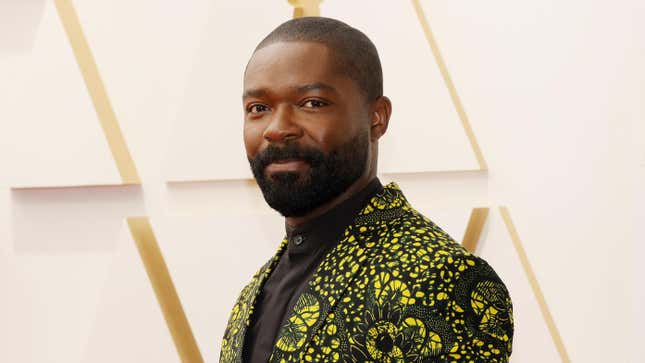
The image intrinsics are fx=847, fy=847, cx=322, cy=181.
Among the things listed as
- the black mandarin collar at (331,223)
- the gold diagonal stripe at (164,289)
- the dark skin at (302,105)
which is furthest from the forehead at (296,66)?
the gold diagonal stripe at (164,289)

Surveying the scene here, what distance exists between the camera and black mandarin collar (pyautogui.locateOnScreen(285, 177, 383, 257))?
2.75ft

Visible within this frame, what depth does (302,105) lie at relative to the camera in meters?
0.82

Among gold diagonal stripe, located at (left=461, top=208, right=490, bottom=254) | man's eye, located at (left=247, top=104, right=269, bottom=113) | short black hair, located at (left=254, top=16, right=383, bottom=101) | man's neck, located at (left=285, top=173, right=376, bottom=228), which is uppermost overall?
gold diagonal stripe, located at (left=461, top=208, right=490, bottom=254)

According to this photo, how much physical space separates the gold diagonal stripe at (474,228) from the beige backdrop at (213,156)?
0.01 metres

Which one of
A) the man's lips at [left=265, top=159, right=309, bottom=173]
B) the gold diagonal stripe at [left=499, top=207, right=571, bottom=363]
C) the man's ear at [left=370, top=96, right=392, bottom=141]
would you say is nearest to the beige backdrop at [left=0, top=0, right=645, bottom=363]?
the gold diagonal stripe at [left=499, top=207, right=571, bottom=363]

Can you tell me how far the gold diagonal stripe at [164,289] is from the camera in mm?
1559

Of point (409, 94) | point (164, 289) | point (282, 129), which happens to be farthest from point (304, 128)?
point (164, 289)

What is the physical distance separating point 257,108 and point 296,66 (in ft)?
0.21

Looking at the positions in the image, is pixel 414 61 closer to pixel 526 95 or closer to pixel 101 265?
pixel 526 95

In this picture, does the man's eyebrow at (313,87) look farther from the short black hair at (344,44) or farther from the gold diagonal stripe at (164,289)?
the gold diagonal stripe at (164,289)

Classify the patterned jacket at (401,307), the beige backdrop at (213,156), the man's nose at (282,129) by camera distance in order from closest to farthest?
the patterned jacket at (401,307), the man's nose at (282,129), the beige backdrop at (213,156)

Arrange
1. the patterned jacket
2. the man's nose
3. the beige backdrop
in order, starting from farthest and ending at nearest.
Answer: the beige backdrop, the man's nose, the patterned jacket

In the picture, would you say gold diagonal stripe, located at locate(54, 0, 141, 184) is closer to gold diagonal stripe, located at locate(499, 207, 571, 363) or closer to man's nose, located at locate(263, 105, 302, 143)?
gold diagonal stripe, located at locate(499, 207, 571, 363)

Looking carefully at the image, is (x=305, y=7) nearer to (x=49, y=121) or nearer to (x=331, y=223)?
(x=49, y=121)
